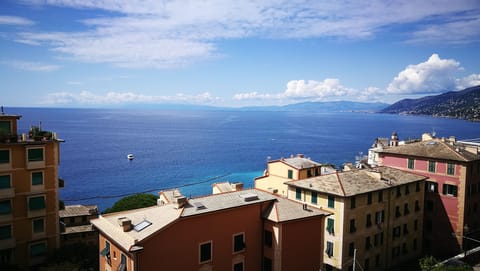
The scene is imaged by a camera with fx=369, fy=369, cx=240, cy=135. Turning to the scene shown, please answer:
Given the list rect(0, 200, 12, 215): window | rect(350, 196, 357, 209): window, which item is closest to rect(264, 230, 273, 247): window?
rect(350, 196, 357, 209): window

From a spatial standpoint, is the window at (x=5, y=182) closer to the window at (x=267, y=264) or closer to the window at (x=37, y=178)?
the window at (x=37, y=178)

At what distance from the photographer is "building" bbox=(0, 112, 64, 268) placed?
1294 inches

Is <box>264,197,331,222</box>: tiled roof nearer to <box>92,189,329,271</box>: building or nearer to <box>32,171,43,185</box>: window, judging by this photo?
<box>92,189,329,271</box>: building

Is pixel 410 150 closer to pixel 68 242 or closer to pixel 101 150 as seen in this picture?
pixel 68 242

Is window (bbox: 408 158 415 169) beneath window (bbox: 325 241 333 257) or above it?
above

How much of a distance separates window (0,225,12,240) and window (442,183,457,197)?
47545 mm

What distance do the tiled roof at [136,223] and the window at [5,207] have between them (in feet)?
35.7

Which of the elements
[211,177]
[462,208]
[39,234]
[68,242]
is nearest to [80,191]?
[211,177]

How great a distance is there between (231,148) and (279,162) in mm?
117896

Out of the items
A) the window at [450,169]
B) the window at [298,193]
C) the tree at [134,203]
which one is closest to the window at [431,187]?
the window at [450,169]

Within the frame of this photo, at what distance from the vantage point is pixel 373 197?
39000 millimetres

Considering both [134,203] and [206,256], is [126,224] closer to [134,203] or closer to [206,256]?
[206,256]

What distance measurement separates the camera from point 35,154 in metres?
34.3

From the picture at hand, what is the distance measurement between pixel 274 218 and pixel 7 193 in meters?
23.7
